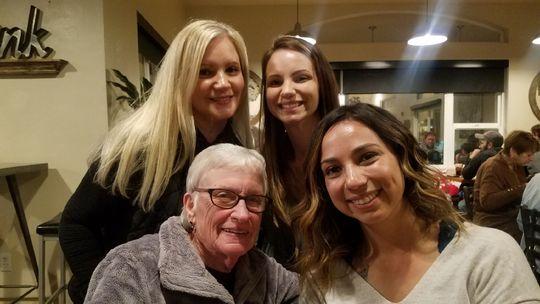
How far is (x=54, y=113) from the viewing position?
3.03m

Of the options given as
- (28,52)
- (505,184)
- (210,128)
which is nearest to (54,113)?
(28,52)

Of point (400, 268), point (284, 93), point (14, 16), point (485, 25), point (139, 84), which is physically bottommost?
point (400, 268)

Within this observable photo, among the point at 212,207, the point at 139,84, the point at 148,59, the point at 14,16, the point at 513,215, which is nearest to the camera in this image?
the point at 212,207

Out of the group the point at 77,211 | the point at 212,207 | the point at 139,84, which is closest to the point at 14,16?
the point at 139,84

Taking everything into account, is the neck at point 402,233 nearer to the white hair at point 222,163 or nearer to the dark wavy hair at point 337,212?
the dark wavy hair at point 337,212

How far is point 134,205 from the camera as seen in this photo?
54.0 inches

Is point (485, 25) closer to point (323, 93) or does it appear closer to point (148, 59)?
point (148, 59)

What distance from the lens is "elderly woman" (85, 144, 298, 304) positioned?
1.06m

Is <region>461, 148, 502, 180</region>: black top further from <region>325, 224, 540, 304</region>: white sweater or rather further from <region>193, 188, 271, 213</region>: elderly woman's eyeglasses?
<region>193, 188, 271, 213</region>: elderly woman's eyeglasses

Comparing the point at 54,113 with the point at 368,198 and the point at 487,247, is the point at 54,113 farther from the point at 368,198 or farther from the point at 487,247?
the point at 487,247

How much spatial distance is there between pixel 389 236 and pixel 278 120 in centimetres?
77

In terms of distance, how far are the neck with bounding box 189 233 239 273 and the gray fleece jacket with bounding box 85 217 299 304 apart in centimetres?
2

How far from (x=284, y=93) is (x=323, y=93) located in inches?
6.7

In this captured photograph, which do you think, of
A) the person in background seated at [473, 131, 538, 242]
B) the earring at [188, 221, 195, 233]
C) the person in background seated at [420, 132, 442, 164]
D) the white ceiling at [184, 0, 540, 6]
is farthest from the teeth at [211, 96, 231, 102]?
the person in background seated at [420, 132, 442, 164]
